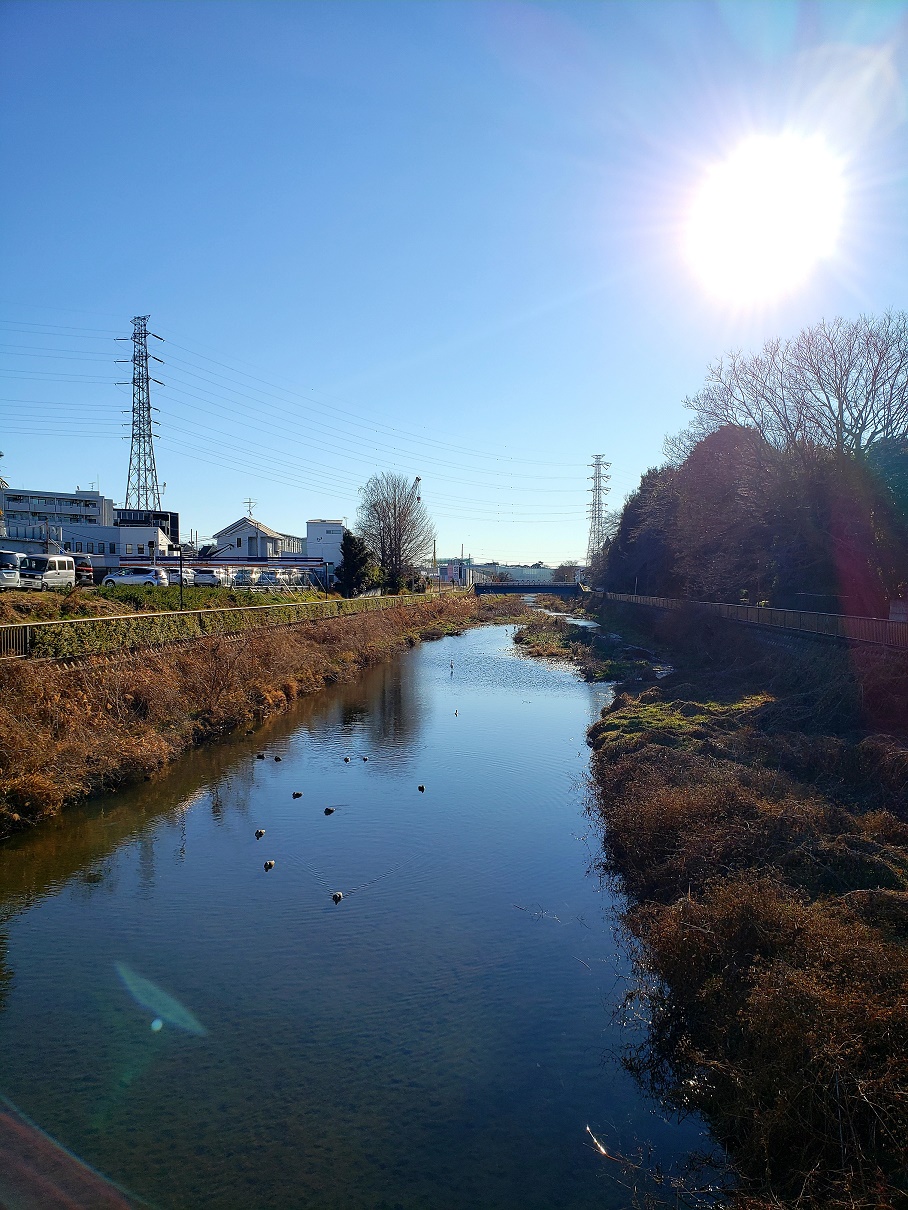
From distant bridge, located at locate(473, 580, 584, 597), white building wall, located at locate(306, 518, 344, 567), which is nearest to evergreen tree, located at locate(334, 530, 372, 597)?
white building wall, located at locate(306, 518, 344, 567)

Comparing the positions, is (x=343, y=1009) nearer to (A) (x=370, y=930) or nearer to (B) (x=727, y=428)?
(A) (x=370, y=930)

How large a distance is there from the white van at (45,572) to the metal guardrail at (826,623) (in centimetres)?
2571

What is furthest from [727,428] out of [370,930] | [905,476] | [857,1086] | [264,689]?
[857,1086]

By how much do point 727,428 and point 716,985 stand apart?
30758 millimetres

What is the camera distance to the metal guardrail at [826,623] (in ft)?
58.4

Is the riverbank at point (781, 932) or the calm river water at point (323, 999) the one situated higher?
the riverbank at point (781, 932)

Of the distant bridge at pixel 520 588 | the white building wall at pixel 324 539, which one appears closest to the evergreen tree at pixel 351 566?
the white building wall at pixel 324 539

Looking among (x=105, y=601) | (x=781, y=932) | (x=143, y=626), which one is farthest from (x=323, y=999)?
(x=105, y=601)

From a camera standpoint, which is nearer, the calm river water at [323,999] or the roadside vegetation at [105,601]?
the calm river water at [323,999]

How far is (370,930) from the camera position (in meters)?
9.72

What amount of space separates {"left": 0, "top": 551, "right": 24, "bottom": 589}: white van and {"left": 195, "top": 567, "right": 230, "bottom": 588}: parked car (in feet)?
32.4

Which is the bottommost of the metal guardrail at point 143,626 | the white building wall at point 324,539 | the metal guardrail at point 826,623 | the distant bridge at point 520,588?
the metal guardrail at point 143,626

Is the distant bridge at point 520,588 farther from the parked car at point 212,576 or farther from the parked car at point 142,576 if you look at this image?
the parked car at point 142,576

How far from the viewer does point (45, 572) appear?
31.6 m
